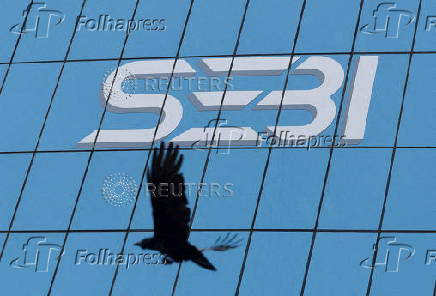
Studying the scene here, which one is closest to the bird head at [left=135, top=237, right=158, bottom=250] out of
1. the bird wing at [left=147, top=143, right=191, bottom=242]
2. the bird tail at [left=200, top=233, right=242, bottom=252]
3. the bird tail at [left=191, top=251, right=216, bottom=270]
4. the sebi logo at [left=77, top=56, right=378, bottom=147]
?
the bird wing at [left=147, top=143, right=191, bottom=242]

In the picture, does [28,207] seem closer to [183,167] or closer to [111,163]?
[111,163]

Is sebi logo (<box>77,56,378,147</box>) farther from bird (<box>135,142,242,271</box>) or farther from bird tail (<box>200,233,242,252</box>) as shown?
bird tail (<box>200,233,242,252</box>)

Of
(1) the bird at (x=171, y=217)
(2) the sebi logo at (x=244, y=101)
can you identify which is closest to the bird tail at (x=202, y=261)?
(1) the bird at (x=171, y=217)

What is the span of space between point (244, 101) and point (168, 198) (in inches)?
89.1

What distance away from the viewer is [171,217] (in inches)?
734

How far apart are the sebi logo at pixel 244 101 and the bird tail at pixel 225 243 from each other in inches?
70.2

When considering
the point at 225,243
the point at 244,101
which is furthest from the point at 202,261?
the point at 244,101

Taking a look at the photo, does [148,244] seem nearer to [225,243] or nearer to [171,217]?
[171,217]

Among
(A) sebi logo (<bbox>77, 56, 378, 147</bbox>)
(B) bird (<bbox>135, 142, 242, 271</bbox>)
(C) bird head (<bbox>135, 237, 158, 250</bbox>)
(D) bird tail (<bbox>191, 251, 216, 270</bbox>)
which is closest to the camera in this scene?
(D) bird tail (<bbox>191, 251, 216, 270</bbox>)

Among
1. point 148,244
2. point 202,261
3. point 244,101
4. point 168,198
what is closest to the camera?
point 202,261

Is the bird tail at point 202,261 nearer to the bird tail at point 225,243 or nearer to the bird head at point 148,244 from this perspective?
the bird tail at point 225,243

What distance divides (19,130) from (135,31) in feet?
9.33

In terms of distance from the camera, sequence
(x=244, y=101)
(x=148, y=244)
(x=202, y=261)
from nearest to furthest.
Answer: (x=202, y=261), (x=148, y=244), (x=244, y=101)

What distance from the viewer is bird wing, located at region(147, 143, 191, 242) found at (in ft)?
60.4
